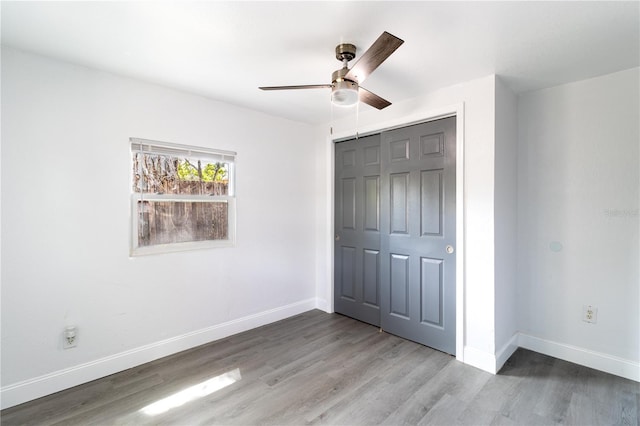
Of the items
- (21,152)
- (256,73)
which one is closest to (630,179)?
(256,73)

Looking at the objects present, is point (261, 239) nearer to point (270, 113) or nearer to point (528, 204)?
point (270, 113)

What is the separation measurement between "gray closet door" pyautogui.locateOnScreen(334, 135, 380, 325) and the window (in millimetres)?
1298

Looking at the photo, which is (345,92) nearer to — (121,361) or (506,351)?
(506,351)

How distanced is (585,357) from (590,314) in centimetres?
36

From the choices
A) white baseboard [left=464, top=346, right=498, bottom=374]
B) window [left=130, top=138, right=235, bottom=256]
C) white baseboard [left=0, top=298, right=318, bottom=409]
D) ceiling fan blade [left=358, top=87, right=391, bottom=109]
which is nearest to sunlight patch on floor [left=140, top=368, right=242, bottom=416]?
white baseboard [left=0, top=298, right=318, bottom=409]

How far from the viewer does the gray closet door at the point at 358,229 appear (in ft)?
10.7

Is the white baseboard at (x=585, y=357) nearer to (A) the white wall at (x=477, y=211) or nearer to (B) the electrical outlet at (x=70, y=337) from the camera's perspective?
(A) the white wall at (x=477, y=211)

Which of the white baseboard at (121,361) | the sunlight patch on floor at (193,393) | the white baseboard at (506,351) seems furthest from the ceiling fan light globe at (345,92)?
the white baseboard at (121,361)

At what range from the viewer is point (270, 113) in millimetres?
3303

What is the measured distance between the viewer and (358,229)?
11.3ft

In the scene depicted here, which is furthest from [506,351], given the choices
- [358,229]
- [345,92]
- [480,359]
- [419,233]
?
[345,92]

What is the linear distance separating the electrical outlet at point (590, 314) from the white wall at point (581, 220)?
3 centimetres

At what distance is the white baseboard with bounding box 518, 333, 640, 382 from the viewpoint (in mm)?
2250

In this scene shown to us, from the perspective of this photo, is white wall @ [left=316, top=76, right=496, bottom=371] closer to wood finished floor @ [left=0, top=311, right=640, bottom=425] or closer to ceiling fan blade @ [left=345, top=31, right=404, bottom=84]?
wood finished floor @ [left=0, top=311, right=640, bottom=425]
